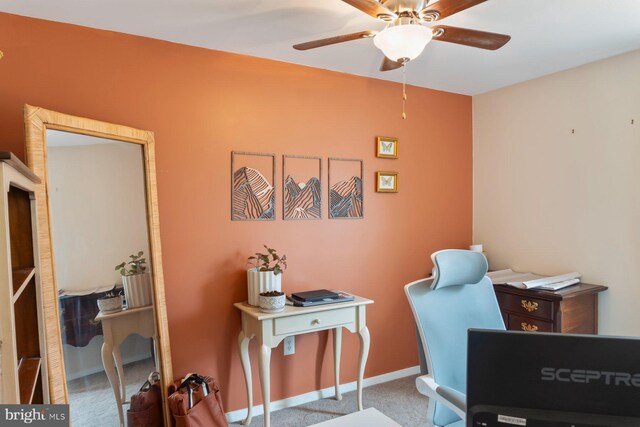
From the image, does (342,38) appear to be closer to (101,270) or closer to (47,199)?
(47,199)

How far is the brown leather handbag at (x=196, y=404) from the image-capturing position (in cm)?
218

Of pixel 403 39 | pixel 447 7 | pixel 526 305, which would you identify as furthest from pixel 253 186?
pixel 526 305

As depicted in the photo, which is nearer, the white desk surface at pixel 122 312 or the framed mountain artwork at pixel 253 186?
the white desk surface at pixel 122 312

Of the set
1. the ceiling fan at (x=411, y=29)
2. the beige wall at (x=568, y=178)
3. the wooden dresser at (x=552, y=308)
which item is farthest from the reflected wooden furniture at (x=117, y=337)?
the beige wall at (x=568, y=178)

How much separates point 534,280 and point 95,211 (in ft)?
9.05

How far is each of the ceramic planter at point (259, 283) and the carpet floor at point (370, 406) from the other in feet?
2.70

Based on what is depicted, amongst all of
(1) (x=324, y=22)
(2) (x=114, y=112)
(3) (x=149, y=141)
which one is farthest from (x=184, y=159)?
(1) (x=324, y=22)

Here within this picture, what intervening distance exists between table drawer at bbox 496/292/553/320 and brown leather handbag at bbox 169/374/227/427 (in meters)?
1.99

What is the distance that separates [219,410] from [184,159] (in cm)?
146

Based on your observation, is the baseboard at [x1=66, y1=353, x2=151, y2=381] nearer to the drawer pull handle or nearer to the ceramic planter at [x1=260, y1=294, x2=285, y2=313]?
the ceramic planter at [x1=260, y1=294, x2=285, y2=313]

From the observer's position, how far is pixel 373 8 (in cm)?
166

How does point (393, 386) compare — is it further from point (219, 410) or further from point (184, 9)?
point (184, 9)

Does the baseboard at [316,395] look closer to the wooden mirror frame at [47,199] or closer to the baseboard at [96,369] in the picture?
the wooden mirror frame at [47,199]

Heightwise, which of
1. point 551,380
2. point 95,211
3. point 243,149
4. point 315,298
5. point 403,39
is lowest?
point 315,298
